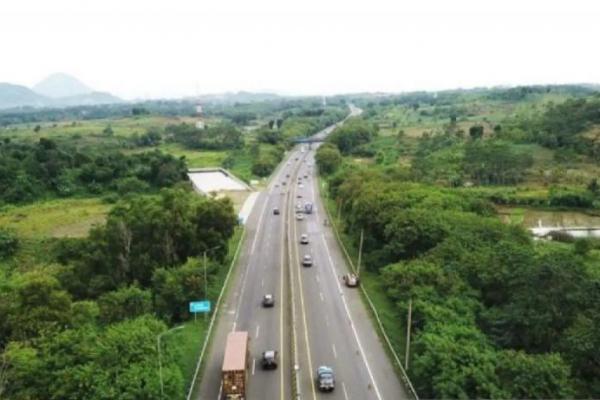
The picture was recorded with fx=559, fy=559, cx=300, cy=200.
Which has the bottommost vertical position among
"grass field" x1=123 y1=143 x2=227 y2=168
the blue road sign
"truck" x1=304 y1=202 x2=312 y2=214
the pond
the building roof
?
the pond

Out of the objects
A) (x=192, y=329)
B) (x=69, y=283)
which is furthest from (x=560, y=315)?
(x=69, y=283)

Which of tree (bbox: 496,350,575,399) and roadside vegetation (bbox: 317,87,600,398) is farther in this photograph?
roadside vegetation (bbox: 317,87,600,398)

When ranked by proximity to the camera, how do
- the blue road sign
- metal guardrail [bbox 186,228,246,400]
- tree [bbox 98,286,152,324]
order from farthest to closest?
tree [bbox 98,286,152,324]
the blue road sign
metal guardrail [bbox 186,228,246,400]

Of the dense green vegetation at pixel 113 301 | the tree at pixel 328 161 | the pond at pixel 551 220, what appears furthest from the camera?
the tree at pixel 328 161

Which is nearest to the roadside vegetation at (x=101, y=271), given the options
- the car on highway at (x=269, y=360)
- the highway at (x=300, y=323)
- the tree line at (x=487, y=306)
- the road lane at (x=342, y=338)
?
the highway at (x=300, y=323)

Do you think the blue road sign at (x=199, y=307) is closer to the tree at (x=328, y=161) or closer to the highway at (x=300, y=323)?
the highway at (x=300, y=323)

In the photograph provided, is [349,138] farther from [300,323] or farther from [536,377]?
[536,377]

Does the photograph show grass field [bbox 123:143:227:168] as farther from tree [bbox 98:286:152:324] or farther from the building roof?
the building roof

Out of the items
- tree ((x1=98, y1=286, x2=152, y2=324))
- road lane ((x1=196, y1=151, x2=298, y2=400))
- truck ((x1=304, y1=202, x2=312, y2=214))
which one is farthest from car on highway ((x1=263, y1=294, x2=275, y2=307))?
truck ((x1=304, y1=202, x2=312, y2=214))
